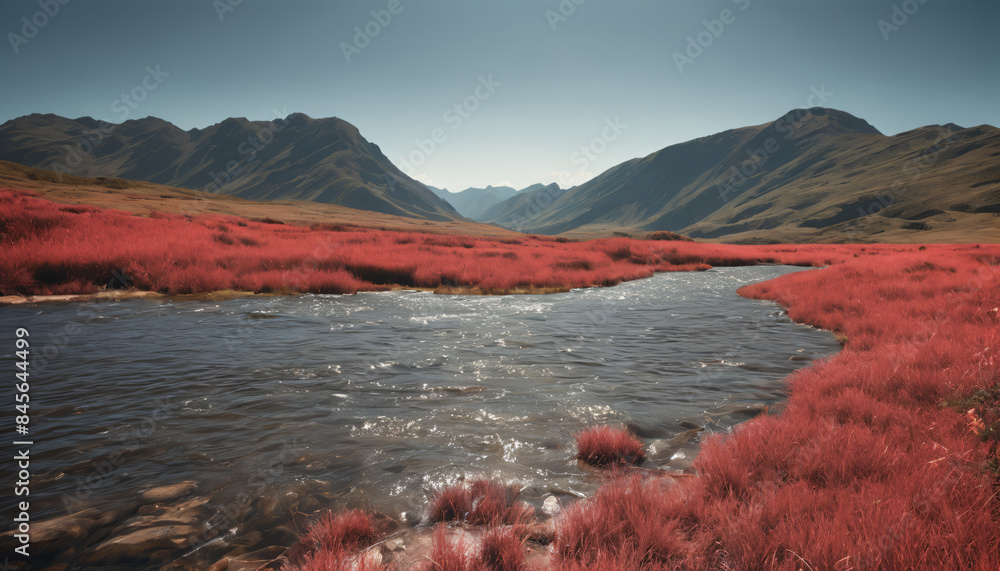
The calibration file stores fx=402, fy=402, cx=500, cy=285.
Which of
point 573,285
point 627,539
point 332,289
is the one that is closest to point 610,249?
point 573,285

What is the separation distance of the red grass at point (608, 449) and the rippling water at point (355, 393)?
0.67 ft

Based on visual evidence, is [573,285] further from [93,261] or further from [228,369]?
[93,261]

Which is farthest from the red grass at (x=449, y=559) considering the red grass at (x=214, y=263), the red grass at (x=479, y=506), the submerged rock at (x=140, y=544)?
the red grass at (x=214, y=263)

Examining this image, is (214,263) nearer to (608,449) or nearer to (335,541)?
(335,541)

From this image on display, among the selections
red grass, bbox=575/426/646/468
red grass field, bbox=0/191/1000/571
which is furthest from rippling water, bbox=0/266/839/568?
red grass field, bbox=0/191/1000/571

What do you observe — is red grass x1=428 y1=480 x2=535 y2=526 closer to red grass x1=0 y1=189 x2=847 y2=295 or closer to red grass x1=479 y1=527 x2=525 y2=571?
red grass x1=479 y1=527 x2=525 y2=571

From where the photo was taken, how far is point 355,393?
20.9 feet

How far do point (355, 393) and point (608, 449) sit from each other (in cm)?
399

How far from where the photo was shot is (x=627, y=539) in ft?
8.91

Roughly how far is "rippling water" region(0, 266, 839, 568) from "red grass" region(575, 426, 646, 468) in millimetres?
205

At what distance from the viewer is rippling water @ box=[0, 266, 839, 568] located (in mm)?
4082

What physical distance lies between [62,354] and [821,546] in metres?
11.4

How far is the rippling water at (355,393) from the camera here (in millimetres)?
4082

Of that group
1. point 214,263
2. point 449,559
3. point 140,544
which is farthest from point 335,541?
point 214,263
